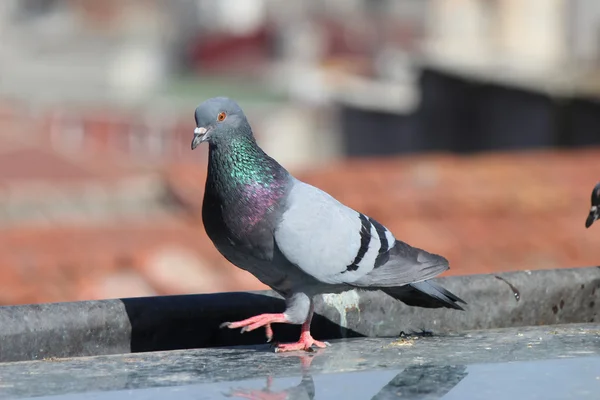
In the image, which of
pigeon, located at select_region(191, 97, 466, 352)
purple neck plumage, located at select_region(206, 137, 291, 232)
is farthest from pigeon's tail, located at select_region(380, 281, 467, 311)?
purple neck plumage, located at select_region(206, 137, 291, 232)

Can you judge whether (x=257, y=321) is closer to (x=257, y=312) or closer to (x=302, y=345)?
(x=302, y=345)

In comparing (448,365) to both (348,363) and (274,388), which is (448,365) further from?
(274,388)

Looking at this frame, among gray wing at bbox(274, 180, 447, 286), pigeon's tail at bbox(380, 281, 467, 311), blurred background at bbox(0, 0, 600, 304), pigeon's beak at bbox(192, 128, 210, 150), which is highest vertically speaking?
blurred background at bbox(0, 0, 600, 304)

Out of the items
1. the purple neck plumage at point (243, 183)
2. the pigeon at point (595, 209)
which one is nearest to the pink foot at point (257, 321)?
the purple neck plumage at point (243, 183)

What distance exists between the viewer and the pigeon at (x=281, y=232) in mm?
3105

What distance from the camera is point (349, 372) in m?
2.79

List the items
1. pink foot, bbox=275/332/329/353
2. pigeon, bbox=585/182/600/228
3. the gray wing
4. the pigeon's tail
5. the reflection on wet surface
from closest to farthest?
the reflection on wet surface → the gray wing → pink foot, bbox=275/332/329/353 → the pigeon's tail → pigeon, bbox=585/182/600/228

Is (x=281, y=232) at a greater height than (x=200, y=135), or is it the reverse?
(x=200, y=135)

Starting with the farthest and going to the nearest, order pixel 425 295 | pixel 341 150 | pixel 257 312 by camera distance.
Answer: pixel 341 150, pixel 257 312, pixel 425 295

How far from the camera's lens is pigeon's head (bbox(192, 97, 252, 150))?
315 centimetres

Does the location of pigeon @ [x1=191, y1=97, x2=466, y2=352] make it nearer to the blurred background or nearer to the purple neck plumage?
the purple neck plumage

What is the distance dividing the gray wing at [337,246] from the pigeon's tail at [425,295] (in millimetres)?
91

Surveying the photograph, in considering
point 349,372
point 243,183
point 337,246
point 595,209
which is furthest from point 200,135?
point 595,209

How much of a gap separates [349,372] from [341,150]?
18310 mm
